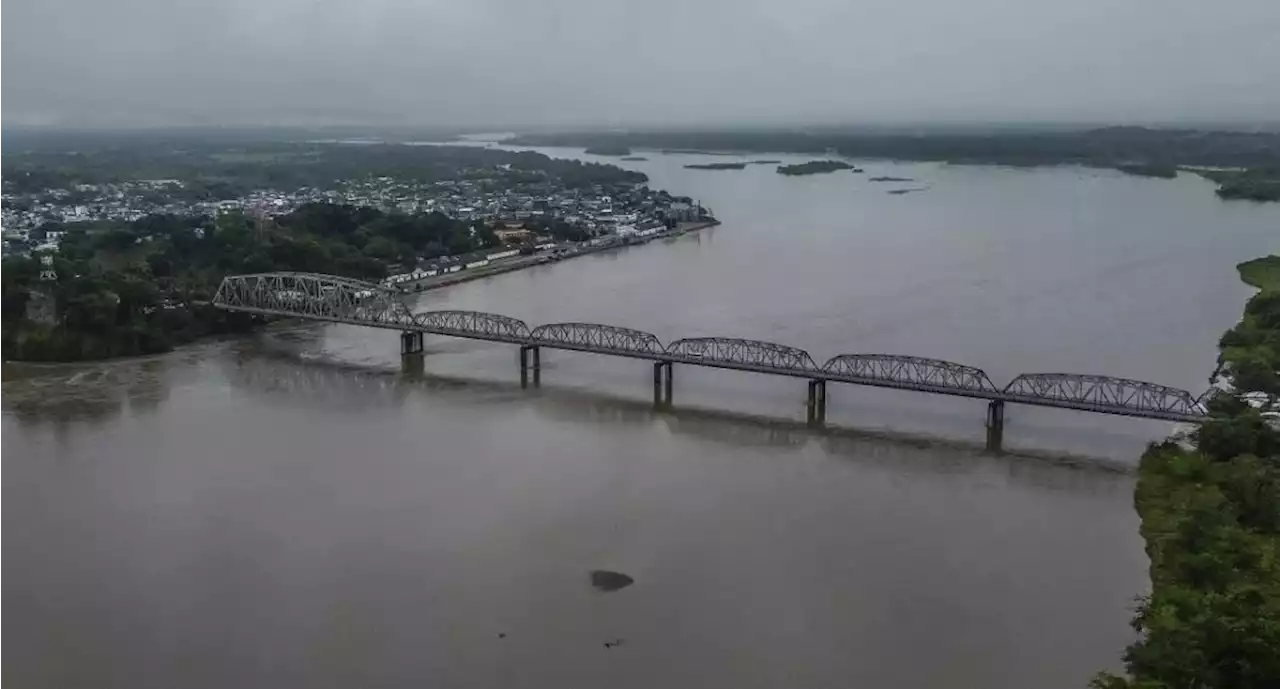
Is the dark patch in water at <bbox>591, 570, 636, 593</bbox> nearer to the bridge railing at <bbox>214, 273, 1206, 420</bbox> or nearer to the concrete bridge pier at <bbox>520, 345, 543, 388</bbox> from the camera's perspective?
the bridge railing at <bbox>214, 273, 1206, 420</bbox>

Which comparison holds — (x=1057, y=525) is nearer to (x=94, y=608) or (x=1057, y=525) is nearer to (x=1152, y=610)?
(x=1152, y=610)

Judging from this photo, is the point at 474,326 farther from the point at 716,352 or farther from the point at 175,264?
the point at 175,264

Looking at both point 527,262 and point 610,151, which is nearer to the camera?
point 527,262

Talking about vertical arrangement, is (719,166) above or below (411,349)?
above

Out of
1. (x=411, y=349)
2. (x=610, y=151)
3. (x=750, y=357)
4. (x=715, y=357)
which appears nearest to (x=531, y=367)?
(x=411, y=349)

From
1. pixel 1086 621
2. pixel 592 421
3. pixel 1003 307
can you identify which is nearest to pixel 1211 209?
pixel 1003 307

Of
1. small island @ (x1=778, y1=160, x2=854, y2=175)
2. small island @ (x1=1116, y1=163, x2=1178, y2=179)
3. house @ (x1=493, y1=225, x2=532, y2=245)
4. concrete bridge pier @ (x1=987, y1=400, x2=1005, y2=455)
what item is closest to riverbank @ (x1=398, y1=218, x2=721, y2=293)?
house @ (x1=493, y1=225, x2=532, y2=245)

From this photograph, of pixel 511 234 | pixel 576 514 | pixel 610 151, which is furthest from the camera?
pixel 610 151
